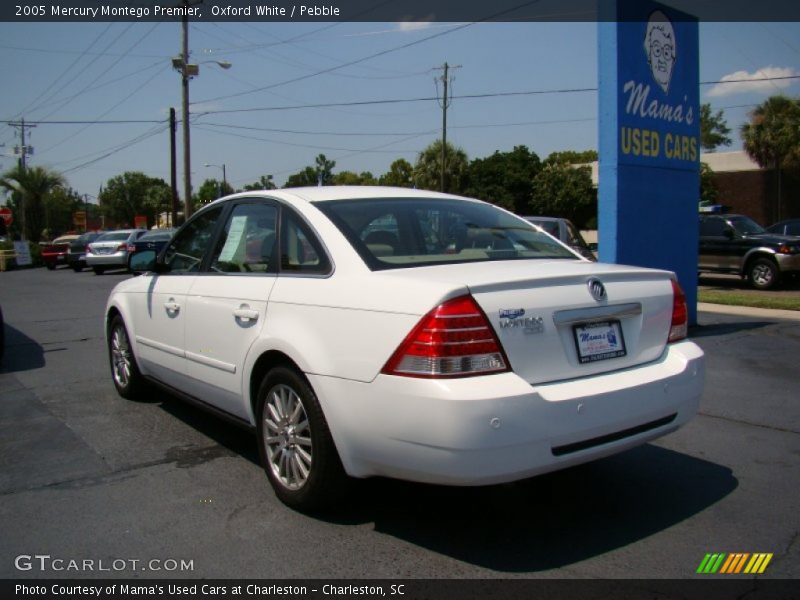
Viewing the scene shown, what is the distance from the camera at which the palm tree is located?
125 feet

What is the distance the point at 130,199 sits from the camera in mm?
83625

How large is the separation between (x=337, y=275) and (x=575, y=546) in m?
1.68

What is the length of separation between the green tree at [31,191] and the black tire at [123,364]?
4428cm

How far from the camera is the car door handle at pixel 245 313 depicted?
150 inches

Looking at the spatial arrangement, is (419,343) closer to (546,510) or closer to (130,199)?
(546,510)

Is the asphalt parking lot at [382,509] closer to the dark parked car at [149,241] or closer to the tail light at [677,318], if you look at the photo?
the tail light at [677,318]

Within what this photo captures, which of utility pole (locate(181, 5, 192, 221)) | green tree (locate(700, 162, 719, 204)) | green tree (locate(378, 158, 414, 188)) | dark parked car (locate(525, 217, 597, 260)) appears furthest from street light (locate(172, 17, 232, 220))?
green tree (locate(378, 158, 414, 188))

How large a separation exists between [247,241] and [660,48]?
7154 mm

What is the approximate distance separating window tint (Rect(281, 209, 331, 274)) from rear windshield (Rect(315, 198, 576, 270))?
16 cm

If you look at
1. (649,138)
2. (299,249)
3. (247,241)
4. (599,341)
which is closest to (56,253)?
(649,138)

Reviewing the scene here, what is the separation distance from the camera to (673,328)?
374 cm

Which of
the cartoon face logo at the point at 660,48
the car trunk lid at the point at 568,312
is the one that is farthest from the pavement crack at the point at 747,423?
the cartoon face logo at the point at 660,48

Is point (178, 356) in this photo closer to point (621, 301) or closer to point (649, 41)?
point (621, 301)
